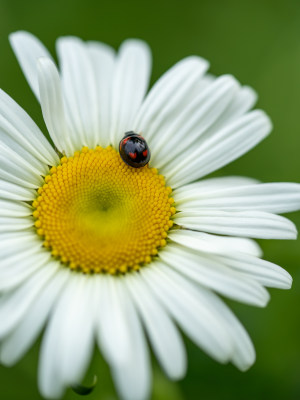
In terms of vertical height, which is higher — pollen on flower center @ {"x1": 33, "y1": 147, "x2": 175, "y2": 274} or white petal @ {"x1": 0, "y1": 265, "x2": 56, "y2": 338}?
pollen on flower center @ {"x1": 33, "y1": 147, "x2": 175, "y2": 274}

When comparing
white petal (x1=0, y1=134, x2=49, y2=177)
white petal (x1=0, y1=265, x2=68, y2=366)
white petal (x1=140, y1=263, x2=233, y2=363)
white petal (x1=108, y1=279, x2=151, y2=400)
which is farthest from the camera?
white petal (x1=0, y1=134, x2=49, y2=177)

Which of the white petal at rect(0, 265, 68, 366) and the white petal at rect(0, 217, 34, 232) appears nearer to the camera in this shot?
the white petal at rect(0, 265, 68, 366)

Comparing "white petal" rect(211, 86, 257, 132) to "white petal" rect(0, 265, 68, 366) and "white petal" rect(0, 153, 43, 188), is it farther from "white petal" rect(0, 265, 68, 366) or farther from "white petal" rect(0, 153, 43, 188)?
"white petal" rect(0, 265, 68, 366)

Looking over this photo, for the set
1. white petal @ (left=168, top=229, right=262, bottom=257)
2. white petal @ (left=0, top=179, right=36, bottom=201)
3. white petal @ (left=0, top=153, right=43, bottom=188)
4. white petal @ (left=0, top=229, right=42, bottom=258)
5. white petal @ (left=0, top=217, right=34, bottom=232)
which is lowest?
white petal @ (left=168, top=229, right=262, bottom=257)

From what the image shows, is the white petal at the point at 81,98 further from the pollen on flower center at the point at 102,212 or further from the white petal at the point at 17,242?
the white petal at the point at 17,242

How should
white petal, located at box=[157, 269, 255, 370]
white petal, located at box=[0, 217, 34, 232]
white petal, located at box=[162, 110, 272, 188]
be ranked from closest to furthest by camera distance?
white petal, located at box=[157, 269, 255, 370], white petal, located at box=[0, 217, 34, 232], white petal, located at box=[162, 110, 272, 188]

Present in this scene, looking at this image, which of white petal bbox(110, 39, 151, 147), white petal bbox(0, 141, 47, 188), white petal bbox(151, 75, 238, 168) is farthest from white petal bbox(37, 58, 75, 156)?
white petal bbox(151, 75, 238, 168)

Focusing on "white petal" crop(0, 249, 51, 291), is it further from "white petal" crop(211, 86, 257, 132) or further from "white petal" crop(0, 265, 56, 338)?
"white petal" crop(211, 86, 257, 132)
